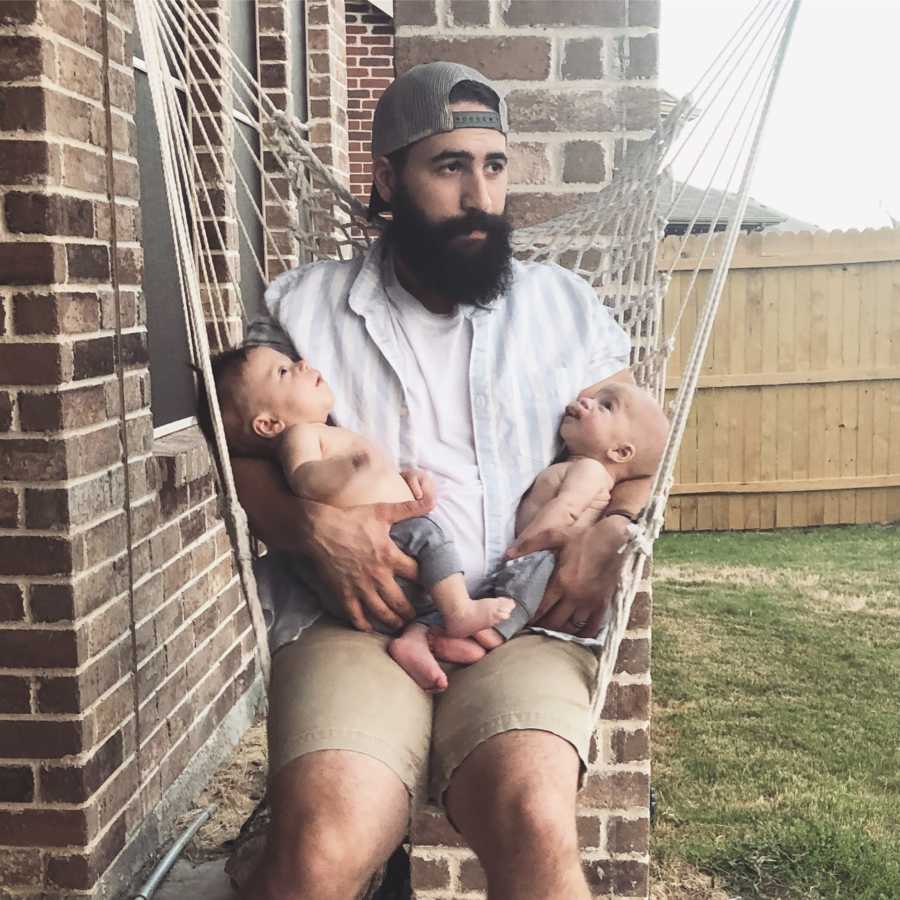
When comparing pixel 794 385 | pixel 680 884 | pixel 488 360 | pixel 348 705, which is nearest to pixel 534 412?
pixel 488 360

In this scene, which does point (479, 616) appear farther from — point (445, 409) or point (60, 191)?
point (60, 191)

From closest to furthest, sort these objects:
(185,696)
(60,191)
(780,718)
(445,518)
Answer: (445,518) → (60,191) → (185,696) → (780,718)

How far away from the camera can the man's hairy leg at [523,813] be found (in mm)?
1402

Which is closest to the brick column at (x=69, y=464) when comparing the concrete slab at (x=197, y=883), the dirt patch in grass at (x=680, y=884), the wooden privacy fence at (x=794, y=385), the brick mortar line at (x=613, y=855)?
the concrete slab at (x=197, y=883)

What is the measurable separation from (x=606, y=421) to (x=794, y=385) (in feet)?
15.6

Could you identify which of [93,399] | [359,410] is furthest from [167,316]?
[359,410]

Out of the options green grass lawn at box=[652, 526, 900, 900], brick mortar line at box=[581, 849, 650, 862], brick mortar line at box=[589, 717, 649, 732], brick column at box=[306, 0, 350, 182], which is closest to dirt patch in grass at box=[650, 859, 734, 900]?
green grass lawn at box=[652, 526, 900, 900]

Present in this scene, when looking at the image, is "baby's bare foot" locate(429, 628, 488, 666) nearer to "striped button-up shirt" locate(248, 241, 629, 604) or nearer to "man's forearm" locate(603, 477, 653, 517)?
"striped button-up shirt" locate(248, 241, 629, 604)

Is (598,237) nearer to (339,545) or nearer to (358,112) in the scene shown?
(339,545)

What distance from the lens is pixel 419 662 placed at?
1.59m

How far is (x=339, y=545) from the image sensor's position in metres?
1.61

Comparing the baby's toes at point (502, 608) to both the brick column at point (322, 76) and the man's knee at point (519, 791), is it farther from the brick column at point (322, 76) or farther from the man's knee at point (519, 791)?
the brick column at point (322, 76)

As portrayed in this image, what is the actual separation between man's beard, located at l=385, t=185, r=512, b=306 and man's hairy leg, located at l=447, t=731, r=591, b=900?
26.6 inches

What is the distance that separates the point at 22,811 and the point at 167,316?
1.37m
